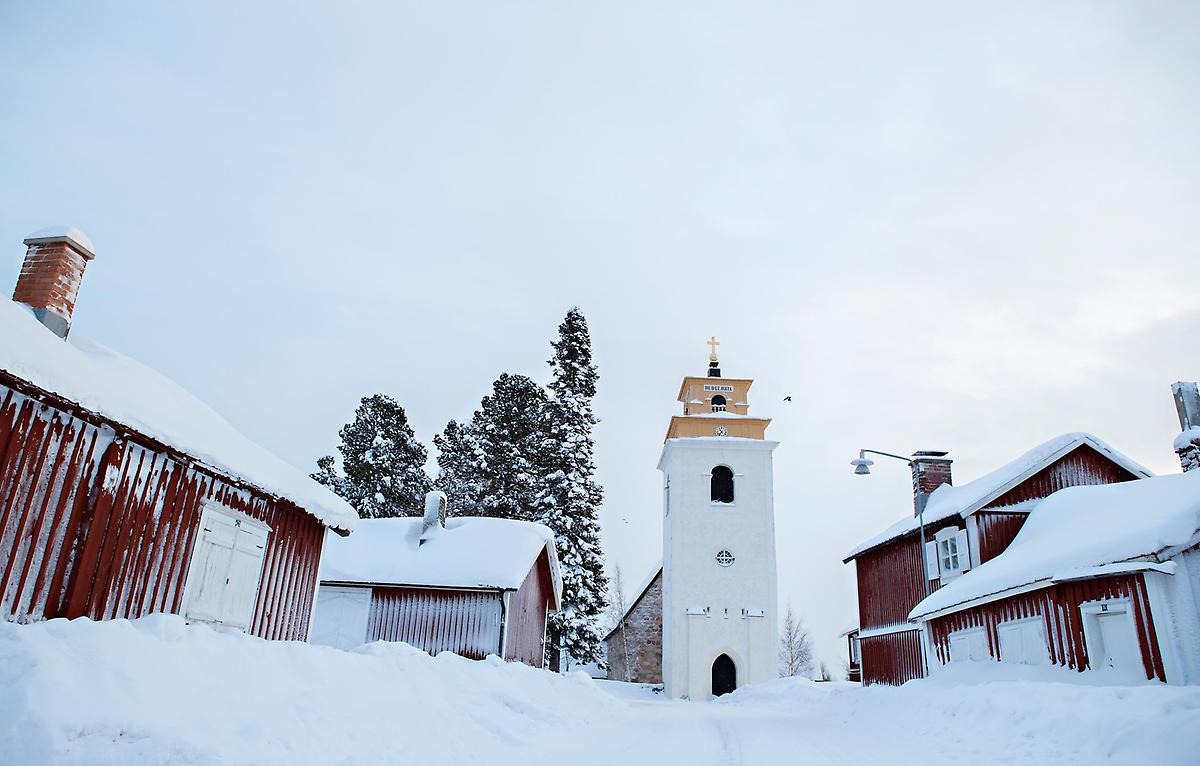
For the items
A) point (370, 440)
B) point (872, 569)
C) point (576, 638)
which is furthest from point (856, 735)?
point (370, 440)

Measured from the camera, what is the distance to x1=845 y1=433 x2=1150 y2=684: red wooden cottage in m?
22.2

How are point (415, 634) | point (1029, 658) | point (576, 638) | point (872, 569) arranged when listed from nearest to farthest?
1. point (1029, 658)
2. point (415, 634)
3. point (872, 569)
4. point (576, 638)

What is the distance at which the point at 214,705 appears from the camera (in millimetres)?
6367

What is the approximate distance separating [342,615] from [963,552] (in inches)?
688

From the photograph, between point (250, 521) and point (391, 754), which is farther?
point (250, 521)

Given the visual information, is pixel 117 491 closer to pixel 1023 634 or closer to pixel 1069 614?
pixel 1069 614

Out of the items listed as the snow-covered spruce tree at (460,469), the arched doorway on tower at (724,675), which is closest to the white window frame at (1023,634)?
the arched doorway on tower at (724,675)

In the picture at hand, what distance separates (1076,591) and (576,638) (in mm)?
22954

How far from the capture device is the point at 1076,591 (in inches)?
599

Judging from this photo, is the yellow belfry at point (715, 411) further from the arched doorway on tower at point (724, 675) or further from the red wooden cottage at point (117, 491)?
the red wooden cottage at point (117, 491)

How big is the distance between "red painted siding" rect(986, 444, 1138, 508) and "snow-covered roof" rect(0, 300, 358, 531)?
59.8 feet

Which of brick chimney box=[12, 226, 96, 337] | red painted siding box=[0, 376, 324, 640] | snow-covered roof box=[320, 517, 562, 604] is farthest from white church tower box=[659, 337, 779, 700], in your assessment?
brick chimney box=[12, 226, 96, 337]

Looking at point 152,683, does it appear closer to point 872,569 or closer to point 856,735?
point 856,735

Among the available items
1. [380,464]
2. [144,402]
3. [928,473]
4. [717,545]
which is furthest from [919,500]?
[380,464]
